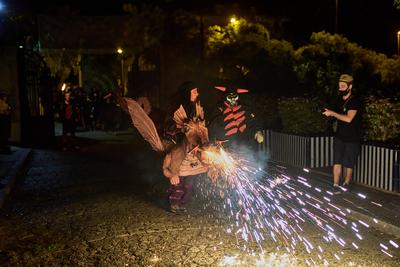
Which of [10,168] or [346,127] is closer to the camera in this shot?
[346,127]

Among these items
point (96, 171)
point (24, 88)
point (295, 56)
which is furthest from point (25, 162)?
point (295, 56)

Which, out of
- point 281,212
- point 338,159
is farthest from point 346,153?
point 281,212

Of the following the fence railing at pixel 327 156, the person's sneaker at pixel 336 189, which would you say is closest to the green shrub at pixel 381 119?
the fence railing at pixel 327 156

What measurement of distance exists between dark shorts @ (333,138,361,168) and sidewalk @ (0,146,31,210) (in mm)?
5680

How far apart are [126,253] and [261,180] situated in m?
4.34

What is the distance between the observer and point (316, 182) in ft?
30.0

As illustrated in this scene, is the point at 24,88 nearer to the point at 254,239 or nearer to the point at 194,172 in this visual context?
the point at 194,172

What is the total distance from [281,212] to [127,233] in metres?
2.36

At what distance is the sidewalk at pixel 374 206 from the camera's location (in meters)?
6.48

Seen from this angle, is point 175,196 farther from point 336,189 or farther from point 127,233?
point 336,189

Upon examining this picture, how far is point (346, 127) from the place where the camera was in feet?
26.2

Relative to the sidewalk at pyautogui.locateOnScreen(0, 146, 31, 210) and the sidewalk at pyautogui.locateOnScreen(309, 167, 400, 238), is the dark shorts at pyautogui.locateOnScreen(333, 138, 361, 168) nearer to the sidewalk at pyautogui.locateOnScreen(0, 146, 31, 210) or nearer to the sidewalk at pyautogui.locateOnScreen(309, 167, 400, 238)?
the sidewalk at pyautogui.locateOnScreen(309, 167, 400, 238)

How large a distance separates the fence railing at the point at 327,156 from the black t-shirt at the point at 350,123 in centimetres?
74

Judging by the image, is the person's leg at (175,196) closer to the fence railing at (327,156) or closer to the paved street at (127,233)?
the paved street at (127,233)
